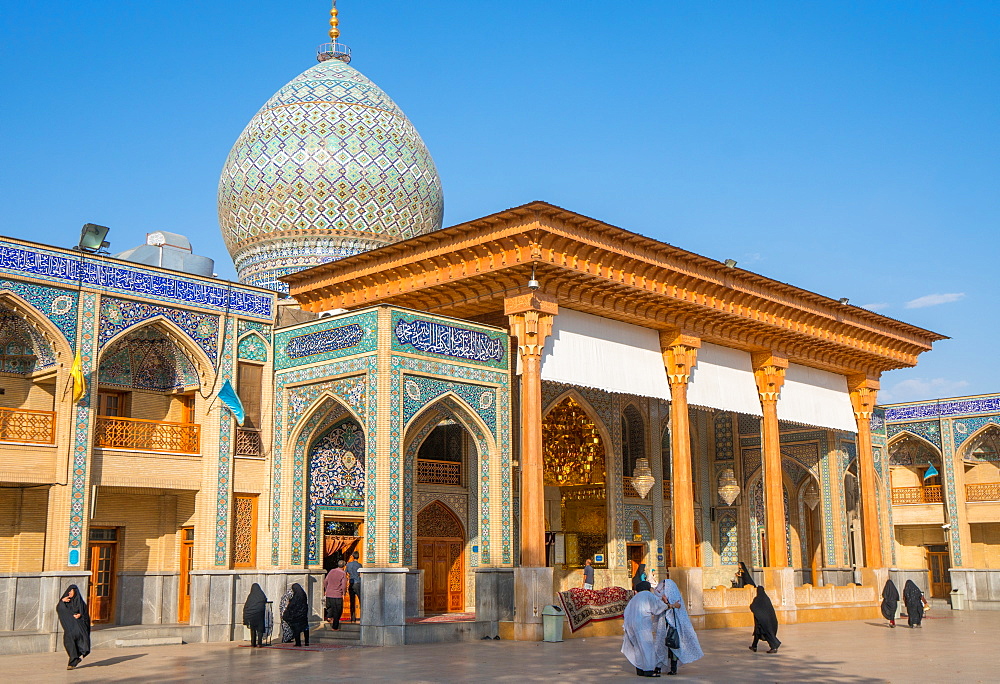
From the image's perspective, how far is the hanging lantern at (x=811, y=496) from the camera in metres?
26.3

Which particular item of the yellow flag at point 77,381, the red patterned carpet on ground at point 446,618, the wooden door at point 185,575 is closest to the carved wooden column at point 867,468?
the red patterned carpet on ground at point 446,618

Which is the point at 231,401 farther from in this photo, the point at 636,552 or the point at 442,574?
the point at 636,552

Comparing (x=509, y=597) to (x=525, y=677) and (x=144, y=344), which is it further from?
(x=144, y=344)

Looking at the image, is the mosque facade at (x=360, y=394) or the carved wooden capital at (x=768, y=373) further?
the carved wooden capital at (x=768, y=373)

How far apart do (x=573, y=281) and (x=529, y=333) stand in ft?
3.64

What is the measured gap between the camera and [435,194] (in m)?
21.9

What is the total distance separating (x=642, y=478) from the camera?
2034 centimetres

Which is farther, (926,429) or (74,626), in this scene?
(926,429)

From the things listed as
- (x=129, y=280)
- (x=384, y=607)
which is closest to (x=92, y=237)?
(x=129, y=280)

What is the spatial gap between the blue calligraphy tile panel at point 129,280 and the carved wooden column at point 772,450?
369 inches

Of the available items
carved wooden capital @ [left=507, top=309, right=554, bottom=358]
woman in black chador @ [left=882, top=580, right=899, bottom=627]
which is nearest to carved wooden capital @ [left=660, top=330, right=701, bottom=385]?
carved wooden capital @ [left=507, top=309, right=554, bottom=358]

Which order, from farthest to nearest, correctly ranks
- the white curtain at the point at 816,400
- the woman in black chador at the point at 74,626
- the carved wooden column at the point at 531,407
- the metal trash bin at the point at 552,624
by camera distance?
the white curtain at the point at 816,400 → the carved wooden column at the point at 531,407 → the metal trash bin at the point at 552,624 → the woman in black chador at the point at 74,626

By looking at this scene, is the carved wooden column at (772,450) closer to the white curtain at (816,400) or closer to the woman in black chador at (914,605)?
the white curtain at (816,400)

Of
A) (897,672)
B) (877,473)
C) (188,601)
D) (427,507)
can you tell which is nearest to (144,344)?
(188,601)
